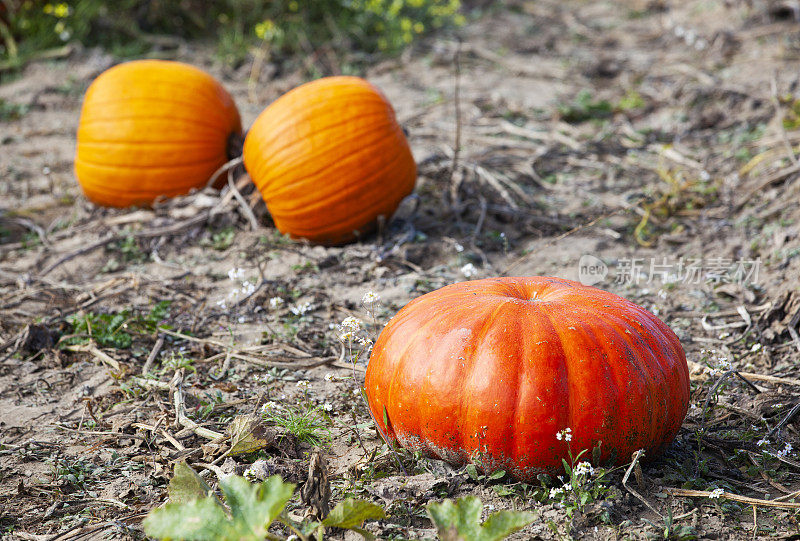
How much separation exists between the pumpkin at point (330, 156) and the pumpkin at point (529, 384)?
5.66ft

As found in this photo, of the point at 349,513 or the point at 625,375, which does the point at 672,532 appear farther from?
the point at 349,513

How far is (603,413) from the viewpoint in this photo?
6.84 ft

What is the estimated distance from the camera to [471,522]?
168cm

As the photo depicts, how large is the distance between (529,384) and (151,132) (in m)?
3.20

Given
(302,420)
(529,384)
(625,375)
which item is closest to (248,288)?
(302,420)

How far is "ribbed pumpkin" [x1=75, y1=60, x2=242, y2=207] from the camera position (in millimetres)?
4418

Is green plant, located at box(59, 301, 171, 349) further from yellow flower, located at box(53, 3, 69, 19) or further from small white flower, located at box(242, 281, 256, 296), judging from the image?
yellow flower, located at box(53, 3, 69, 19)

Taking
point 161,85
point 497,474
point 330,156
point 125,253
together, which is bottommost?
point 125,253

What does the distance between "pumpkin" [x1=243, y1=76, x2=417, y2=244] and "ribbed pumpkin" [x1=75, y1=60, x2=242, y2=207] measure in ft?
1.83

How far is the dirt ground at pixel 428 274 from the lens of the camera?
2.24m

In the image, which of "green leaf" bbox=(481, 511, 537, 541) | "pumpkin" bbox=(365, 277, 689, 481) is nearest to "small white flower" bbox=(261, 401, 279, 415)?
"pumpkin" bbox=(365, 277, 689, 481)

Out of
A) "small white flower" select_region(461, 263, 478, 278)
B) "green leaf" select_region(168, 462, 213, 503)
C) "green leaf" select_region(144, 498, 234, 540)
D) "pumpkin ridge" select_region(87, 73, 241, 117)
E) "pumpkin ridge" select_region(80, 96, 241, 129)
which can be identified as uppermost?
"pumpkin ridge" select_region(87, 73, 241, 117)

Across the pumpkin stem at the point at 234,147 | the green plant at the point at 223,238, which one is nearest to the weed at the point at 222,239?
the green plant at the point at 223,238

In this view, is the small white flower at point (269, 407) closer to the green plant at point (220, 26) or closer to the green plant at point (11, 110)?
the green plant at point (11, 110)
